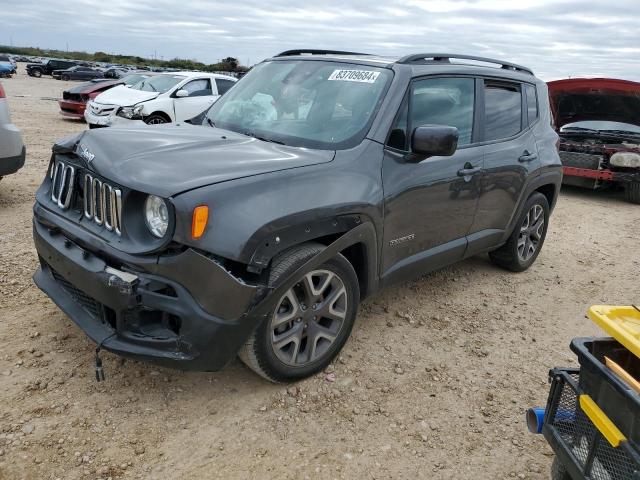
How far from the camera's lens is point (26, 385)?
2957mm

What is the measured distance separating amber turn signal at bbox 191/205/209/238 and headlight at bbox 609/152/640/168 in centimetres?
856

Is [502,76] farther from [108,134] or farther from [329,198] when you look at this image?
[108,134]

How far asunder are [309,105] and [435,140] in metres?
0.87

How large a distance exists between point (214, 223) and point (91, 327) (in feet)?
2.92

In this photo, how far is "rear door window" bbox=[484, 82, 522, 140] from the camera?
14.2 feet

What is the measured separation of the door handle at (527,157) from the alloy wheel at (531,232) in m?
0.52

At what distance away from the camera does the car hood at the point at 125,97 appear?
12086 mm

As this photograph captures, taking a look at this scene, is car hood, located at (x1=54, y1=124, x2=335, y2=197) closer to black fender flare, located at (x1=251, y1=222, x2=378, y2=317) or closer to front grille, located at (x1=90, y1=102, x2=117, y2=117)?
black fender flare, located at (x1=251, y1=222, x2=378, y2=317)

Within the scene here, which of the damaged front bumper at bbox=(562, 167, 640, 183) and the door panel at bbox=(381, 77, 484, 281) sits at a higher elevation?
the door panel at bbox=(381, 77, 484, 281)

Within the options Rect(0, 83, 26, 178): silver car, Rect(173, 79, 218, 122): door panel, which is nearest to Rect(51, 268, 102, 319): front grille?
Rect(0, 83, 26, 178): silver car

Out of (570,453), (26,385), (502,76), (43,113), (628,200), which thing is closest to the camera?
(570,453)

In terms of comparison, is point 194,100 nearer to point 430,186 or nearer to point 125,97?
Result: point 125,97

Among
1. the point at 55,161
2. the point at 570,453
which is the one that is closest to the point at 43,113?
the point at 55,161

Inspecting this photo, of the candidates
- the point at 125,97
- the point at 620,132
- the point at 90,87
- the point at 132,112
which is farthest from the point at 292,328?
the point at 90,87
